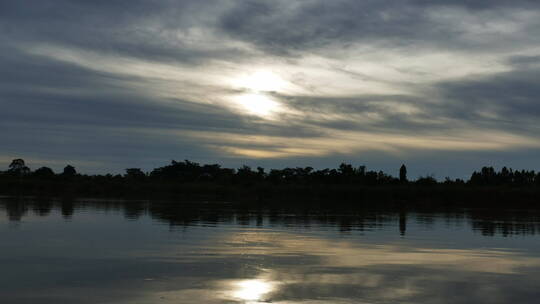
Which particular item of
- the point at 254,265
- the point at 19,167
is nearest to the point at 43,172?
the point at 19,167

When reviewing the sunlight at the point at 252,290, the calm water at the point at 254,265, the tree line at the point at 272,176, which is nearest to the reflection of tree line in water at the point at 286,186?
the tree line at the point at 272,176

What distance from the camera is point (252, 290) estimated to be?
1395 cm

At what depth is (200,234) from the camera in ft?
88.3

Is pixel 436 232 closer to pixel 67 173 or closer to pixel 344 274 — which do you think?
pixel 344 274

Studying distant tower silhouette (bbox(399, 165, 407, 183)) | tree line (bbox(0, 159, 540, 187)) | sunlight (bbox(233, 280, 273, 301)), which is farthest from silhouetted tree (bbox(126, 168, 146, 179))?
sunlight (bbox(233, 280, 273, 301))

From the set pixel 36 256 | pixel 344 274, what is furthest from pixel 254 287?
pixel 36 256

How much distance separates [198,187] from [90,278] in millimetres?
76608

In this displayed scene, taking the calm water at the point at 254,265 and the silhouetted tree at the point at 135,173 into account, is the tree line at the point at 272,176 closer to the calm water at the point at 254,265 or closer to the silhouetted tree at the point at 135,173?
the silhouetted tree at the point at 135,173

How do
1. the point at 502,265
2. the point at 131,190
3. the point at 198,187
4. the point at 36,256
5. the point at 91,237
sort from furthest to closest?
1. the point at 131,190
2. the point at 198,187
3. the point at 91,237
4. the point at 502,265
5. the point at 36,256

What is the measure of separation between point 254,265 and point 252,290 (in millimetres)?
3870

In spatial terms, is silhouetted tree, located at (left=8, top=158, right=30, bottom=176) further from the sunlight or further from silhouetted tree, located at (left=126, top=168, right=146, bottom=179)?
the sunlight

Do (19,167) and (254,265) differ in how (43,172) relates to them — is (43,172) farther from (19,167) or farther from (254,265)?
(254,265)

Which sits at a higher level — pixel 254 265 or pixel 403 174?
pixel 403 174

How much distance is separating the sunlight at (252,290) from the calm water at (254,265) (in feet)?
0.07
